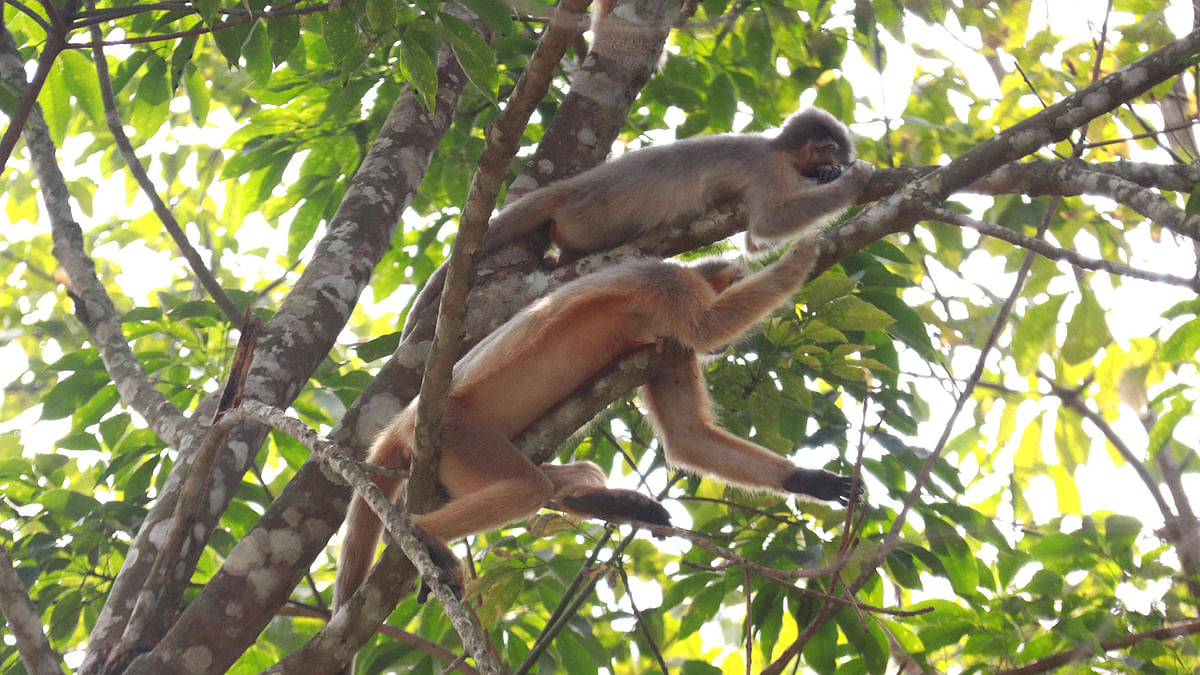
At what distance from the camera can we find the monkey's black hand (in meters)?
5.54

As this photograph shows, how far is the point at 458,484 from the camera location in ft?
11.6

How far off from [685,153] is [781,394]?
190 cm

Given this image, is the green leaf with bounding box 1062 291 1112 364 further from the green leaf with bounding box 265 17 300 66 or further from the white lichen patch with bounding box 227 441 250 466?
the white lichen patch with bounding box 227 441 250 466

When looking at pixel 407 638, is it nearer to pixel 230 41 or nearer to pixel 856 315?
pixel 856 315

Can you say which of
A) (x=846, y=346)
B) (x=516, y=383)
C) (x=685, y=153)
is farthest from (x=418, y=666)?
(x=685, y=153)

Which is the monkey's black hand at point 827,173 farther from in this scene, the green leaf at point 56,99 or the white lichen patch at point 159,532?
the green leaf at point 56,99

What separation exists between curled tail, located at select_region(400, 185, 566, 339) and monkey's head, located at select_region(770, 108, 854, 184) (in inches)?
61.7

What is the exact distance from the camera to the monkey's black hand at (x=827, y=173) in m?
5.54

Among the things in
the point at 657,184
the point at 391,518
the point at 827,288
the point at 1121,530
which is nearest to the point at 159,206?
the point at 657,184

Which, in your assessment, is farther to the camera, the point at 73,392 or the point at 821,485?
the point at 73,392

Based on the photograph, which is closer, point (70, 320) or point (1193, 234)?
point (1193, 234)

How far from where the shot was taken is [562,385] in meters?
3.72

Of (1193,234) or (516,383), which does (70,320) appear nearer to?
(516,383)

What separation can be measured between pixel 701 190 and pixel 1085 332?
205 cm
